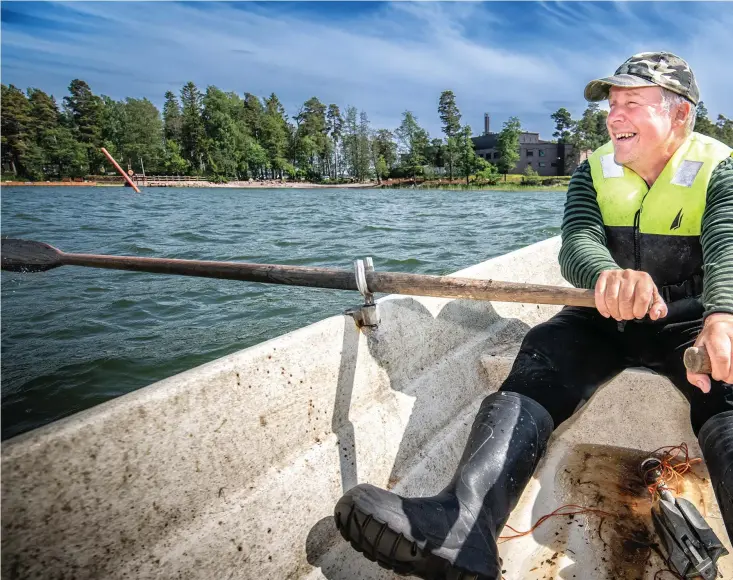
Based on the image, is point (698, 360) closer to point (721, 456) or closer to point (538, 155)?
point (721, 456)

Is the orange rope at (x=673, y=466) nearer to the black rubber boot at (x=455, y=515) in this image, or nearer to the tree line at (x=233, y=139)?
the black rubber boot at (x=455, y=515)

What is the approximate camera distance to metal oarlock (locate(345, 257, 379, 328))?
2.00 meters

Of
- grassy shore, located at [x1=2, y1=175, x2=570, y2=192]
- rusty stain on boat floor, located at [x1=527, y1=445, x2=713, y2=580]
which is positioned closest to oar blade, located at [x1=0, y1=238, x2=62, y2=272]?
rusty stain on boat floor, located at [x1=527, y1=445, x2=713, y2=580]

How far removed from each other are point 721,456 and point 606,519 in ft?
2.19

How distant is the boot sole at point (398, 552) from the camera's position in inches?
49.6

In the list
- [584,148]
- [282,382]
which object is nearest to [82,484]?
[282,382]

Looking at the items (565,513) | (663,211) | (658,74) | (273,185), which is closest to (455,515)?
(565,513)

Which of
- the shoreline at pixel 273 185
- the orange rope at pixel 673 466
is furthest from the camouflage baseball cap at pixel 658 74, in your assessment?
the shoreline at pixel 273 185

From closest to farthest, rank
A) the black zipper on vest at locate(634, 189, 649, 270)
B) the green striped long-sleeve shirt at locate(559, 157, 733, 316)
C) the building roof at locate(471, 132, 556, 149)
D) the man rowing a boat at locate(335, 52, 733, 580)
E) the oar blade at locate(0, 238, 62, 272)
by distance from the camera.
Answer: the man rowing a boat at locate(335, 52, 733, 580), the green striped long-sleeve shirt at locate(559, 157, 733, 316), the black zipper on vest at locate(634, 189, 649, 270), the oar blade at locate(0, 238, 62, 272), the building roof at locate(471, 132, 556, 149)

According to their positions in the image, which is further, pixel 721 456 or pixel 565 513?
pixel 565 513

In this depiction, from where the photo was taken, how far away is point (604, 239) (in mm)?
2154

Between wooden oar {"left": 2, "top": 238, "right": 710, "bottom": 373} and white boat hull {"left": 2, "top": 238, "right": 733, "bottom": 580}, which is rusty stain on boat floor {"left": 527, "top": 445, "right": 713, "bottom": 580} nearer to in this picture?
Result: white boat hull {"left": 2, "top": 238, "right": 733, "bottom": 580}

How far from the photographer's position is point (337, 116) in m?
114

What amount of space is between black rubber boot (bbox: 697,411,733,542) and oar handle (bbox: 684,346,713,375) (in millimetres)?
302
